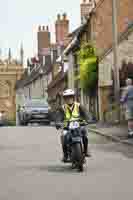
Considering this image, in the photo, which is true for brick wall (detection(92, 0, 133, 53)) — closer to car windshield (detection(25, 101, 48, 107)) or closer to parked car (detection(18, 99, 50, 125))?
car windshield (detection(25, 101, 48, 107))

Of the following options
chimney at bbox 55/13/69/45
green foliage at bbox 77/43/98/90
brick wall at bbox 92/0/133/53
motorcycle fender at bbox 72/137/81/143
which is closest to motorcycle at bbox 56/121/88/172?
motorcycle fender at bbox 72/137/81/143

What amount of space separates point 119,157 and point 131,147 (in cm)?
314

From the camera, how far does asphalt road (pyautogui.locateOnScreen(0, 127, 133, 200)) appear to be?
9789 mm

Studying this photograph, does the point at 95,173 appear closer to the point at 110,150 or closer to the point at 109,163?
the point at 109,163

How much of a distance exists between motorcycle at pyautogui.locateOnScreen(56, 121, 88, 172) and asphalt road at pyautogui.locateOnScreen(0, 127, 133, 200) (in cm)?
21

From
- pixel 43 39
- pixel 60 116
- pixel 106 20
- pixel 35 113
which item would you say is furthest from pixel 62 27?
pixel 60 116

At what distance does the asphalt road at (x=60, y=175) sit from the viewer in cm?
979

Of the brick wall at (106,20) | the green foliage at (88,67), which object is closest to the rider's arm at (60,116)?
the brick wall at (106,20)

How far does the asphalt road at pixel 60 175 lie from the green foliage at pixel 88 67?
2769 cm

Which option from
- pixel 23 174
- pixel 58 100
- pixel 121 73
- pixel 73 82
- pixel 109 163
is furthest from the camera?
pixel 58 100

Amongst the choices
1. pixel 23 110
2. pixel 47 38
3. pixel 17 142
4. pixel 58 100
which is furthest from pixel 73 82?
pixel 17 142

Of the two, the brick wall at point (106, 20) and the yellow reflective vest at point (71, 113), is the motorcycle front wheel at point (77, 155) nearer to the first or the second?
the yellow reflective vest at point (71, 113)

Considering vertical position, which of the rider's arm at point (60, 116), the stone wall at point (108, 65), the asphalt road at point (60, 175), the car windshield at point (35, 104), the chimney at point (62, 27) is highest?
the chimney at point (62, 27)

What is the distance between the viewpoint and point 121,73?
116ft
